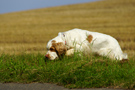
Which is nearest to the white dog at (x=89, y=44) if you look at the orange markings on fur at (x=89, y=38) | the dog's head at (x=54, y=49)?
the orange markings on fur at (x=89, y=38)

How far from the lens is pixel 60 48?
218 inches

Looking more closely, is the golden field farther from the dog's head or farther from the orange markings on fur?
the orange markings on fur

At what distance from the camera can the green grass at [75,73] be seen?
Answer: 4.32m

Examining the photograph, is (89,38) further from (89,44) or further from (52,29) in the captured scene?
(52,29)

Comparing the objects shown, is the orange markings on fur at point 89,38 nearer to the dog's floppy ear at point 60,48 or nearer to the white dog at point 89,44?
the white dog at point 89,44

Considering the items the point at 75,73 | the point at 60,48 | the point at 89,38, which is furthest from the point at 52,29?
the point at 75,73

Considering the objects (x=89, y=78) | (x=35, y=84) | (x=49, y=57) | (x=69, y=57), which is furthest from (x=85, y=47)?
(x=35, y=84)

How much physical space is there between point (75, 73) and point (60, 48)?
3.57ft

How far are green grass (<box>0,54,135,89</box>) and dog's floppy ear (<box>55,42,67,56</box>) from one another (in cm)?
18

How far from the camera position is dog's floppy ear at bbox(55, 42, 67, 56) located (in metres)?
5.49

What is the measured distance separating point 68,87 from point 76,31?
2.19 metres

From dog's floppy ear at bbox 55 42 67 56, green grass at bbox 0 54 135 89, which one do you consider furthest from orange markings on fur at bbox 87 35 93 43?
dog's floppy ear at bbox 55 42 67 56

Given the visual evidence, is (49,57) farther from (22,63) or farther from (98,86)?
(98,86)

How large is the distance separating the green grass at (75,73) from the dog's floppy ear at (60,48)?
6.9 inches
